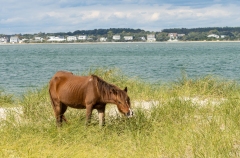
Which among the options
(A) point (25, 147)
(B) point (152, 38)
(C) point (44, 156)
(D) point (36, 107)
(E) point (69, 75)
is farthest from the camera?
(B) point (152, 38)

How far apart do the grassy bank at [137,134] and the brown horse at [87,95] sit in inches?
11.3

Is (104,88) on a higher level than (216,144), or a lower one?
higher

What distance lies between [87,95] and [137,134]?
43.4 inches

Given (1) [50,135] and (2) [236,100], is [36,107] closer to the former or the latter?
(1) [50,135]

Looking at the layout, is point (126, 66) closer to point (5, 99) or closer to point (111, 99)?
point (5, 99)

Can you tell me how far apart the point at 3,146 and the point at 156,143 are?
2.37 meters

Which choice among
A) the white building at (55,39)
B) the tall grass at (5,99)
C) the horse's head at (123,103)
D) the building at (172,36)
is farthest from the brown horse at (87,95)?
the white building at (55,39)

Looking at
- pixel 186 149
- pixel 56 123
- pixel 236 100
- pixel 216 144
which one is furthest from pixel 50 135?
pixel 236 100

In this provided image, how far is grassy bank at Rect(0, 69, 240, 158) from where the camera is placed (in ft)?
19.9

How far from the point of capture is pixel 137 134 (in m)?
7.15

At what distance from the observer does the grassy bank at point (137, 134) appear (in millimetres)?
6062

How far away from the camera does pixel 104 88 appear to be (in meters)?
7.45

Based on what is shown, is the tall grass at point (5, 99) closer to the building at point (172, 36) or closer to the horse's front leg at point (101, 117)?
the horse's front leg at point (101, 117)

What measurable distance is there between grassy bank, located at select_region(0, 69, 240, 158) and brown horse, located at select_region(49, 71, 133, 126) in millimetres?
287
